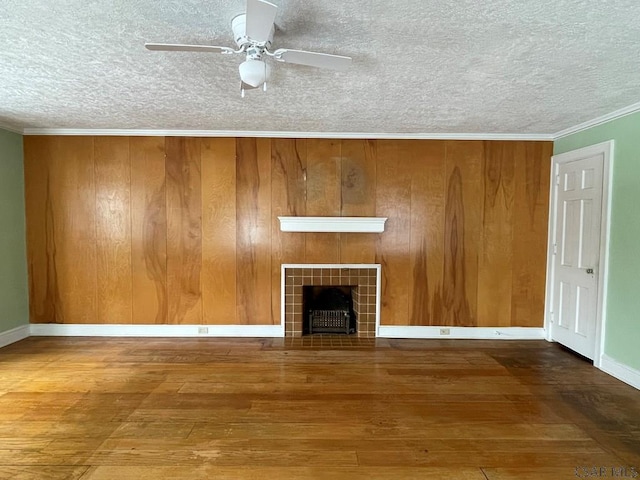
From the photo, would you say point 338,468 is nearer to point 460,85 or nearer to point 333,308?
point 333,308

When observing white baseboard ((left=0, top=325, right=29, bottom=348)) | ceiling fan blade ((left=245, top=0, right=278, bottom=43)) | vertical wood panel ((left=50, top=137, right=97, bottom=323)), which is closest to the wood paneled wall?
vertical wood panel ((left=50, top=137, right=97, bottom=323))

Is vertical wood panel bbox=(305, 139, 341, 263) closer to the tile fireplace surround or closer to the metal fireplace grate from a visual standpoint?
the tile fireplace surround

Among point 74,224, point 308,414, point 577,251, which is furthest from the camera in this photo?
point 74,224

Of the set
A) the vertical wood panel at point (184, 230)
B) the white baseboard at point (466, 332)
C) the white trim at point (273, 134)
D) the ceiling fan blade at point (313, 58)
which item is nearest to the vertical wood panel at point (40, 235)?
the white trim at point (273, 134)

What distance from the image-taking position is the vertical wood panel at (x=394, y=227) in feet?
12.6

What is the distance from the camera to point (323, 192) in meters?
3.83

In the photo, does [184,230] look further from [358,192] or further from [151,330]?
[358,192]

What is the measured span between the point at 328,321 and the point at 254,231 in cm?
144

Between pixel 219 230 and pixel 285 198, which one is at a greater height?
pixel 285 198

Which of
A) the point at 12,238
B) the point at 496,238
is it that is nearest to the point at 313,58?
the point at 496,238

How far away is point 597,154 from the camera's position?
3146mm

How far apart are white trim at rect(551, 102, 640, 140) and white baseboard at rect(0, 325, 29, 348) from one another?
21.4ft

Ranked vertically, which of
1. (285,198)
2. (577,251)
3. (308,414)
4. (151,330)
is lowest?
(308,414)

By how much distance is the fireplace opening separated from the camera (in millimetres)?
4020
